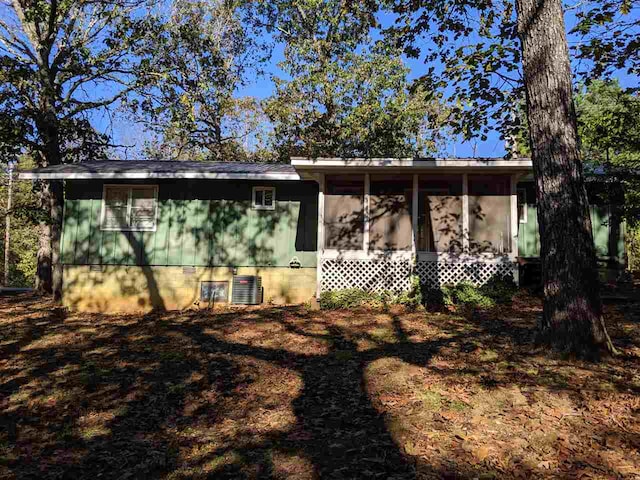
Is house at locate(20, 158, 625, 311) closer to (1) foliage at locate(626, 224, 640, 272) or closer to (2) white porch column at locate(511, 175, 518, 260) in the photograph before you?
(2) white porch column at locate(511, 175, 518, 260)

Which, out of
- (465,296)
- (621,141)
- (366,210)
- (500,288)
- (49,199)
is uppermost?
(621,141)

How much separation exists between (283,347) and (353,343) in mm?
1122

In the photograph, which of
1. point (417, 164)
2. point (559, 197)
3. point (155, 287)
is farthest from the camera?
point (155, 287)

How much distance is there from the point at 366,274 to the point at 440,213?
2300 mm

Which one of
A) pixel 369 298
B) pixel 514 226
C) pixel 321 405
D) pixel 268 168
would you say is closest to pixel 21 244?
pixel 268 168

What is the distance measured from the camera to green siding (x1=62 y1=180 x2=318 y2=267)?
10938mm

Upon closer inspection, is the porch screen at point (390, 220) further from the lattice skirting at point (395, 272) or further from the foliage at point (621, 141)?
the foliage at point (621, 141)

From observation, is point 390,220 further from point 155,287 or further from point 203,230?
point 155,287

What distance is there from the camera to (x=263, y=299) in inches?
429

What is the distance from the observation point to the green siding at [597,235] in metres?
11.5

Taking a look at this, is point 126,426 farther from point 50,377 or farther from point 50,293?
point 50,293

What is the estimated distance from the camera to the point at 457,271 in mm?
10102

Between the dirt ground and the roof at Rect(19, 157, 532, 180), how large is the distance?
3.71 meters

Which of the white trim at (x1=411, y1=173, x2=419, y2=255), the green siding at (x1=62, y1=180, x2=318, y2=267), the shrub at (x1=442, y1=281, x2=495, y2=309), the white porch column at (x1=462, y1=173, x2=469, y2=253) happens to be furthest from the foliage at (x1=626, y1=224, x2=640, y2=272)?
the green siding at (x1=62, y1=180, x2=318, y2=267)
